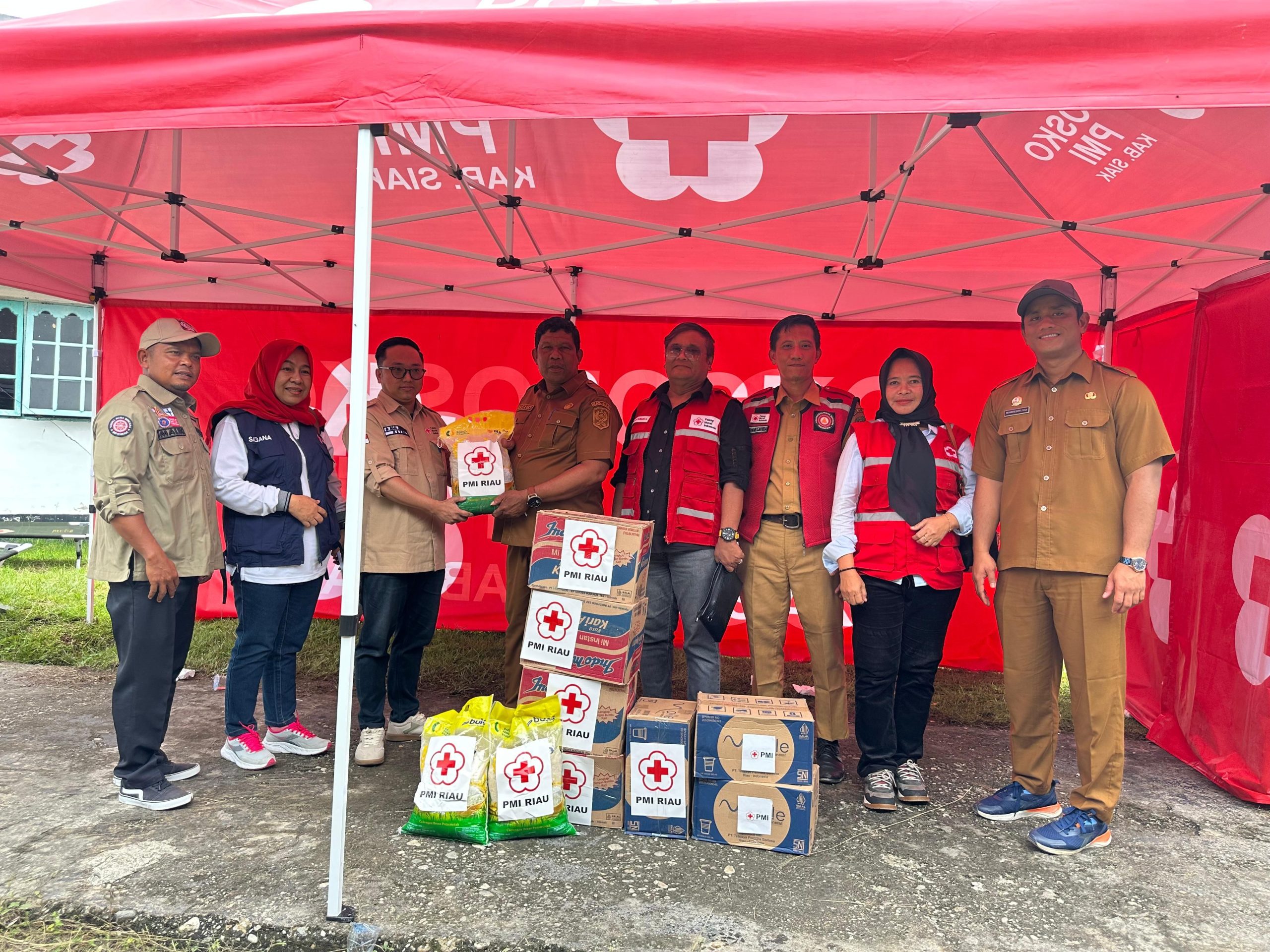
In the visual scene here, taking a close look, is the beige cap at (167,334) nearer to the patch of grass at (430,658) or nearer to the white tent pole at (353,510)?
the white tent pole at (353,510)

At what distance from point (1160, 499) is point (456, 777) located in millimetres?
3954

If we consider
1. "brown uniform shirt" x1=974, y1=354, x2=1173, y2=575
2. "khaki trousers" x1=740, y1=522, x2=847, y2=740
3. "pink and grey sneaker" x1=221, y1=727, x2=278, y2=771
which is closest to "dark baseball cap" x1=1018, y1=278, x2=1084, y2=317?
"brown uniform shirt" x1=974, y1=354, x2=1173, y2=575

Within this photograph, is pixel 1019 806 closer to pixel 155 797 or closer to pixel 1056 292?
pixel 1056 292

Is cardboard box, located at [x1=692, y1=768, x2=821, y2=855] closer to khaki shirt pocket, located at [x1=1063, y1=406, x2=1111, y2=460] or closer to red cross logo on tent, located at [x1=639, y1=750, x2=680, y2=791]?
red cross logo on tent, located at [x1=639, y1=750, x2=680, y2=791]

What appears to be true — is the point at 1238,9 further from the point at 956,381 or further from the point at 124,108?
the point at 956,381

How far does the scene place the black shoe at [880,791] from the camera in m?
3.04

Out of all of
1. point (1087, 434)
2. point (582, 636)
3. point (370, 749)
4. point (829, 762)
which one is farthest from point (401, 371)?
point (1087, 434)

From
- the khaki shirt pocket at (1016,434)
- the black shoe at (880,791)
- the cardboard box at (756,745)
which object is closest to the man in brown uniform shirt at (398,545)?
the cardboard box at (756,745)

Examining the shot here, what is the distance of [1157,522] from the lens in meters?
4.13

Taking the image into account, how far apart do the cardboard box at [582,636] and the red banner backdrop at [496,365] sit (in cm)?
236

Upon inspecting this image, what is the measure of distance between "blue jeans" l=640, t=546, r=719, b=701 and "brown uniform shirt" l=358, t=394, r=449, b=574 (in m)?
1.04

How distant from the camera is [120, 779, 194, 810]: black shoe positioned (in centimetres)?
288

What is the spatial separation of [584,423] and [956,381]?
2800 mm

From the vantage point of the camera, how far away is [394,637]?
3.83 metres
